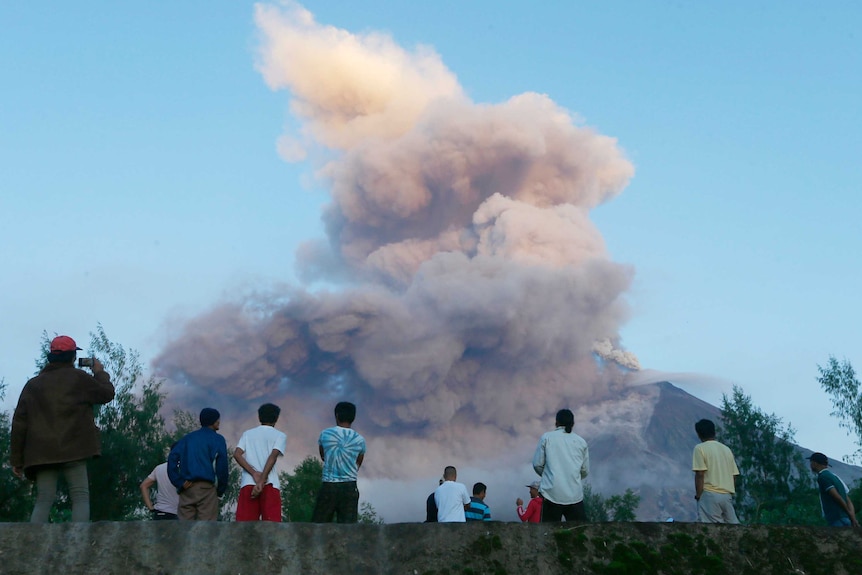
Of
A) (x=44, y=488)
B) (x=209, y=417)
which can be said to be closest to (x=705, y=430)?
(x=209, y=417)

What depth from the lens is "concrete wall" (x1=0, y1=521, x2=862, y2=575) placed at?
6.56 meters

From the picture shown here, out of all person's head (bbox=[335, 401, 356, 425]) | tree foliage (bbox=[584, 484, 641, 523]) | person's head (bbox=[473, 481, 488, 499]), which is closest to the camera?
person's head (bbox=[335, 401, 356, 425])

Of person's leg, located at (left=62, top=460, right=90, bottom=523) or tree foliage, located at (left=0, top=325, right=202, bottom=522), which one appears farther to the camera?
tree foliage, located at (left=0, top=325, right=202, bottom=522)

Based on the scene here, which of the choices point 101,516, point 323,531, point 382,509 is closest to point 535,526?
point 323,531

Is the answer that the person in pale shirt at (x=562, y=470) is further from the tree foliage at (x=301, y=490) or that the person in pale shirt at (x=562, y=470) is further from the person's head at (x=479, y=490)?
the tree foliage at (x=301, y=490)

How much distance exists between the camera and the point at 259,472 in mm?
8531

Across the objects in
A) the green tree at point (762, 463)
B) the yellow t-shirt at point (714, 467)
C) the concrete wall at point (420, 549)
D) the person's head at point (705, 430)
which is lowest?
the concrete wall at point (420, 549)

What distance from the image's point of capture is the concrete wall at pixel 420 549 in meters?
6.56

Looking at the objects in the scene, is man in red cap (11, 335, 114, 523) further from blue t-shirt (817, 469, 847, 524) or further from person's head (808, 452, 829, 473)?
person's head (808, 452, 829, 473)

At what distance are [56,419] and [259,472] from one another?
6.44 ft

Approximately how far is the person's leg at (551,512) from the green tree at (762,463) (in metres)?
48.3

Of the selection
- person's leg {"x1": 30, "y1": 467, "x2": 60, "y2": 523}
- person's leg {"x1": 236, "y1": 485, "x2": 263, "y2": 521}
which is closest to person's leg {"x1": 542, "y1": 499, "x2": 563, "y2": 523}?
person's leg {"x1": 236, "y1": 485, "x2": 263, "y2": 521}

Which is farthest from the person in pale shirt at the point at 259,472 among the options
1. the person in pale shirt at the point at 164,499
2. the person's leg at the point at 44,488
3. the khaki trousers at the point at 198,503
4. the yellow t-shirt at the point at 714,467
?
the yellow t-shirt at the point at 714,467

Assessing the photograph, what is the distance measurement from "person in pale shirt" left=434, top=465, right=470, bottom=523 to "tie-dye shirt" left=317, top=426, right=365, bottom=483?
1678 mm
